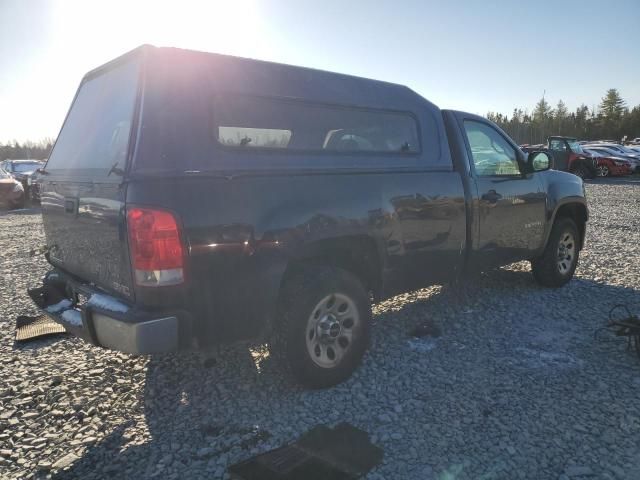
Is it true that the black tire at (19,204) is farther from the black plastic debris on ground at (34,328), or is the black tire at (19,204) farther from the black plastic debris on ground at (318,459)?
the black plastic debris on ground at (318,459)

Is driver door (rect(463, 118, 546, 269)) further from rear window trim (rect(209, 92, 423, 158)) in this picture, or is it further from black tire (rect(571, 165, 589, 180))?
black tire (rect(571, 165, 589, 180))

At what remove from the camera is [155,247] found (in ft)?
7.89

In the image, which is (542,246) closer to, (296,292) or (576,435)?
(576,435)

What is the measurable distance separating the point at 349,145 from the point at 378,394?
Answer: 1770mm

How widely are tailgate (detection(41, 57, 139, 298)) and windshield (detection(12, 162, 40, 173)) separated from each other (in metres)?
18.8

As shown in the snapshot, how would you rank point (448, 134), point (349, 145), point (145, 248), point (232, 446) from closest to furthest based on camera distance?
1. point (145, 248)
2. point (232, 446)
3. point (349, 145)
4. point (448, 134)

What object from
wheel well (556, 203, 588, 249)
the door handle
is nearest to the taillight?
the door handle

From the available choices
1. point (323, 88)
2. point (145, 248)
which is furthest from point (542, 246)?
point (145, 248)

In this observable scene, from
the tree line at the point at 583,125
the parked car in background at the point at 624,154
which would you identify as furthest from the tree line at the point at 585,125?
the parked car in background at the point at 624,154

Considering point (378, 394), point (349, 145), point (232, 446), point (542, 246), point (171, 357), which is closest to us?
point (232, 446)

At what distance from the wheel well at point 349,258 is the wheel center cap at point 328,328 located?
0.37 m

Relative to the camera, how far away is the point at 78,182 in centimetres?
295

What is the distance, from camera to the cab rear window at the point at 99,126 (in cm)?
274

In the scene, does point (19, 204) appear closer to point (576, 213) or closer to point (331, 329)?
point (331, 329)
